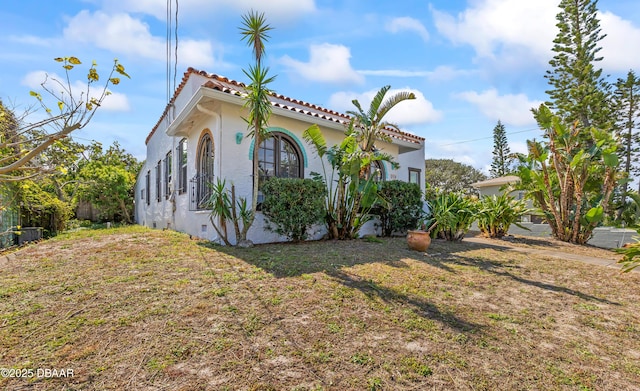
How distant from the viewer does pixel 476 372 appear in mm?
2578

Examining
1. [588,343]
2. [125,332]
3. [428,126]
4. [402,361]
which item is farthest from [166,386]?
[428,126]

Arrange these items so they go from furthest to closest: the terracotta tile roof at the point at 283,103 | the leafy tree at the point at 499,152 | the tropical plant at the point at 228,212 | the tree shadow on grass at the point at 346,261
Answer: the leafy tree at the point at 499,152 < the terracotta tile roof at the point at 283,103 < the tropical plant at the point at 228,212 < the tree shadow on grass at the point at 346,261

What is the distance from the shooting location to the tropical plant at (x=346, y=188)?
26.2 feet

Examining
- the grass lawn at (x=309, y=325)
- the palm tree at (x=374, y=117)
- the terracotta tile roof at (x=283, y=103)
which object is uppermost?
the terracotta tile roof at (x=283, y=103)

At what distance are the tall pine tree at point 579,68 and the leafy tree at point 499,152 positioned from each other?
13.7 meters

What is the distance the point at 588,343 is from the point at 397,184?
6.97 m

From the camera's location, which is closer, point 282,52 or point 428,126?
point 282,52

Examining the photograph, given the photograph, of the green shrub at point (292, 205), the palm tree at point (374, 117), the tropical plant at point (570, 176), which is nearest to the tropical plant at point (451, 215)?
the palm tree at point (374, 117)

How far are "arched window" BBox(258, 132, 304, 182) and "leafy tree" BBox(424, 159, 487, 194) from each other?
30237mm

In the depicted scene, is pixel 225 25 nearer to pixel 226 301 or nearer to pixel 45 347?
pixel 226 301

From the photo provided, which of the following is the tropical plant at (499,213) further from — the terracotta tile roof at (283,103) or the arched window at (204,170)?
the arched window at (204,170)

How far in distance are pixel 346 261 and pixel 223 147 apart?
4.28 m

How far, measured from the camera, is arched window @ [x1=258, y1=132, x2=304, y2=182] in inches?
342

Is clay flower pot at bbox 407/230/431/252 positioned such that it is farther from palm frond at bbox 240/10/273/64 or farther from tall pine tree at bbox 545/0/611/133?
tall pine tree at bbox 545/0/611/133
